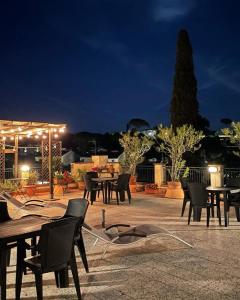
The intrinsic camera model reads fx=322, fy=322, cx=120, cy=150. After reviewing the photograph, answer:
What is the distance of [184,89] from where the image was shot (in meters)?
15.6

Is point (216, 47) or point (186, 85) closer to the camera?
point (186, 85)

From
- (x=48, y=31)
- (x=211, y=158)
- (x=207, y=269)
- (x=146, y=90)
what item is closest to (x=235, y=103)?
(x=146, y=90)

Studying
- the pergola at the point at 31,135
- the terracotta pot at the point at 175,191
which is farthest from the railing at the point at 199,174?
the pergola at the point at 31,135

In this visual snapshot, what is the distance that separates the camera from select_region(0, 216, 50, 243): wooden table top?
2870 mm

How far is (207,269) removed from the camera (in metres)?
3.57

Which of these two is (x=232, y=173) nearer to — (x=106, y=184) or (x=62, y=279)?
(x=106, y=184)

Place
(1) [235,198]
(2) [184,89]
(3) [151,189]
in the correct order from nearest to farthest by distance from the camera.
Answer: (1) [235,198] < (3) [151,189] < (2) [184,89]

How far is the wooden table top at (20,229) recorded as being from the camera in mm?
2870

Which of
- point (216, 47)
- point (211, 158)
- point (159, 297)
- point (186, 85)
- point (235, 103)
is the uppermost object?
point (216, 47)

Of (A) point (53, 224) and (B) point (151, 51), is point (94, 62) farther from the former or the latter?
(A) point (53, 224)

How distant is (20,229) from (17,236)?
24 cm

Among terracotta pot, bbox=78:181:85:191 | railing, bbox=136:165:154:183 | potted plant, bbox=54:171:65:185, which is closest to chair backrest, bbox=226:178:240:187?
potted plant, bbox=54:171:65:185

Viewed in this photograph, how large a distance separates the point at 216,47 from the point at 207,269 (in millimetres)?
41024

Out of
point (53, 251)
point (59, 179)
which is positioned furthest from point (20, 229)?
point (59, 179)
